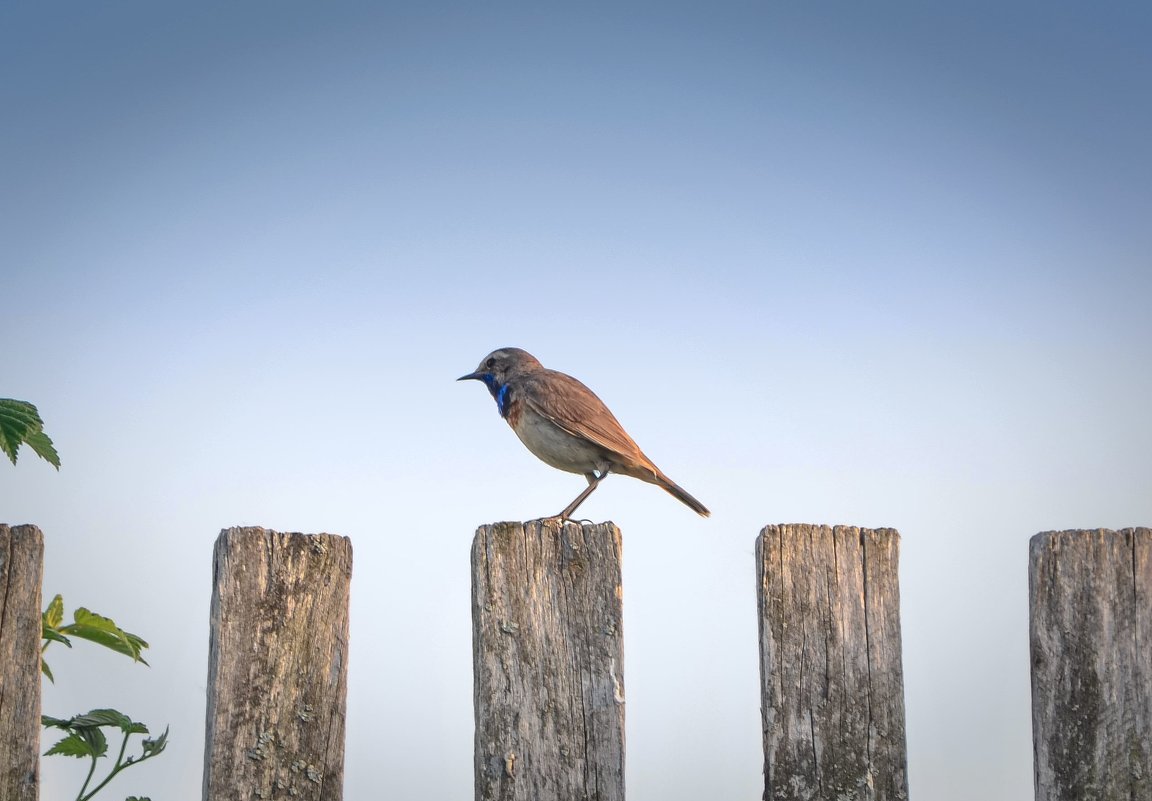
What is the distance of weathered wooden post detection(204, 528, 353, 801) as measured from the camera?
3309 mm

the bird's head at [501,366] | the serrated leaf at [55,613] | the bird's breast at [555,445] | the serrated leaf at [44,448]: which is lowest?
the serrated leaf at [55,613]

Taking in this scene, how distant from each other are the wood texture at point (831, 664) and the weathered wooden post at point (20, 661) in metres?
2.16

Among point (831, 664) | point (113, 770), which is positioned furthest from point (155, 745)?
point (831, 664)

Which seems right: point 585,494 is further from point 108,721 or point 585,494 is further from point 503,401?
point 108,721

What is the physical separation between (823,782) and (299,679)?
5.29 ft

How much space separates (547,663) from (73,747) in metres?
1.45

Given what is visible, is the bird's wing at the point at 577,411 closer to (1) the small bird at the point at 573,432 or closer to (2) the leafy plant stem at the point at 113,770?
(1) the small bird at the point at 573,432

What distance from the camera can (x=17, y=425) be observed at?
11.7 feet

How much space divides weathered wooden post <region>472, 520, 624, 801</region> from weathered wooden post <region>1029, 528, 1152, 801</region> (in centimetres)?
137

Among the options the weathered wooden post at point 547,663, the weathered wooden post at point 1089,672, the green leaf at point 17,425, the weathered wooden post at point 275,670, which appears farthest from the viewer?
the weathered wooden post at point 1089,672

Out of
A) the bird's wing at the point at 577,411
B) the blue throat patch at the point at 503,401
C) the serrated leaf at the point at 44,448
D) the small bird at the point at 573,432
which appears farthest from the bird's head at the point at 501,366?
the serrated leaf at the point at 44,448

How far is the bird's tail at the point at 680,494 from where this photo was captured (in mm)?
6555

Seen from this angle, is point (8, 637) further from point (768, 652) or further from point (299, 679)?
point (768, 652)

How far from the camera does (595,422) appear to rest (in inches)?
266
